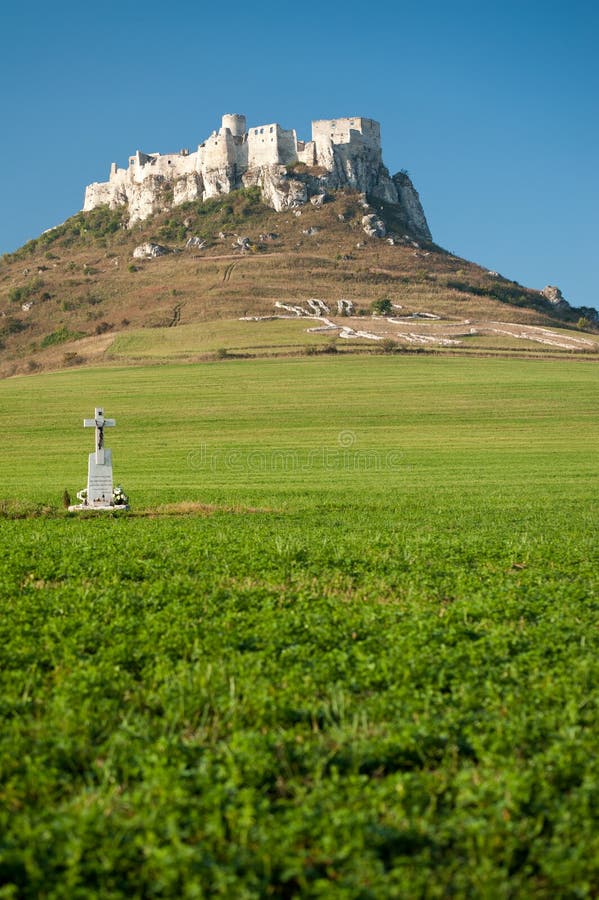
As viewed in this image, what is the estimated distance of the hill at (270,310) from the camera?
404 ft

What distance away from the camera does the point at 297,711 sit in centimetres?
920

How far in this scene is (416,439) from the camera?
69.7 metres

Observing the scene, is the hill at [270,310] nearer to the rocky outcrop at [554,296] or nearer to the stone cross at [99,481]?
the rocky outcrop at [554,296]

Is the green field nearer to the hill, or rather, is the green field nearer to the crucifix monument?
the crucifix monument

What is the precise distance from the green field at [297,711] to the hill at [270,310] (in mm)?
97957

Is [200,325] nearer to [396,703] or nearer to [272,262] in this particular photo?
[272,262]

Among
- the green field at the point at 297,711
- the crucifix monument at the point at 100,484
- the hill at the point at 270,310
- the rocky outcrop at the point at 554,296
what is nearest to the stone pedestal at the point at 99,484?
the crucifix monument at the point at 100,484

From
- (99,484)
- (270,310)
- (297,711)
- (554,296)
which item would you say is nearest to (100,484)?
(99,484)

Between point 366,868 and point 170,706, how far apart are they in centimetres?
353

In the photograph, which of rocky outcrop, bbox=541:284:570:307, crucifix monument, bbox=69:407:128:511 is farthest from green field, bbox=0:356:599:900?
rocky outcrop, bbox=541:284:570:307

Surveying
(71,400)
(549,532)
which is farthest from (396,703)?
(71,400)

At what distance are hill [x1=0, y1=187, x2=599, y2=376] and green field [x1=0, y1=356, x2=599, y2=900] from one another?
321 ft

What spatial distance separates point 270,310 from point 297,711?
138219 mm

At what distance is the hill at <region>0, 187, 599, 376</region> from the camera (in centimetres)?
12325
